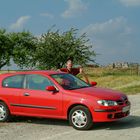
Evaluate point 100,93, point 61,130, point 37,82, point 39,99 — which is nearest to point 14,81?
point 37,82

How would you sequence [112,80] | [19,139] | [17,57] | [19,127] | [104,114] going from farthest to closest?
[17,57], [112,80], [19,127], [104,114], [19,139]

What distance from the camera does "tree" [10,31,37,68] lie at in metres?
66.0

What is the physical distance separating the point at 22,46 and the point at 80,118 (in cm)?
5986

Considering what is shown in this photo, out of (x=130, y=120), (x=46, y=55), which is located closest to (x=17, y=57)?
(x=46, y=55)

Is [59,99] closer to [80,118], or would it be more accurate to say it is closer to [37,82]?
[80,118]

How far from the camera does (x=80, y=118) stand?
11.3m

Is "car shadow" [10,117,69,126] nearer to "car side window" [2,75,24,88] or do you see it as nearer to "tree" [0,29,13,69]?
"car side window" [2,75,24,88]

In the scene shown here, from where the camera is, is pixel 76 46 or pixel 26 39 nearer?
pixel 76 46

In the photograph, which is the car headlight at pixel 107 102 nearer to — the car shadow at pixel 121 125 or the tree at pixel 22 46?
the car shadow at pixel 121 125

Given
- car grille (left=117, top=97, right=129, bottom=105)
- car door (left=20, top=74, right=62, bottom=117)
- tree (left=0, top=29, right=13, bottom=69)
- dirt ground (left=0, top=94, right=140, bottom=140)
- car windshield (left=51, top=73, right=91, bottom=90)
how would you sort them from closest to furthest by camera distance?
dirt ground (left=0, top=94, right=140, bottom=140), car grille (left=117, top=97, right=129, bottom=105), car door (left=20, top=74, right=62, bottom=117), car windshield (left=51, top=73, right=91, bottom=90), tree (left=0, top=29, right=13, bottom=69)

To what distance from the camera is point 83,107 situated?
11.3m

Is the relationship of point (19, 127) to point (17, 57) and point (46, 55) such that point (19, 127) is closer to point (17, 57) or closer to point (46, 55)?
point (46, 55)

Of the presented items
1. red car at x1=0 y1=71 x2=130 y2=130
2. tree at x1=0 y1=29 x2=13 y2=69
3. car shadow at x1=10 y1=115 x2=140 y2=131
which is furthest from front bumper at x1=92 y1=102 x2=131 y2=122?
tree at x1=0 y1=29 x2=13 y2=69

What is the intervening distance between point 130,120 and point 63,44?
38.0m
